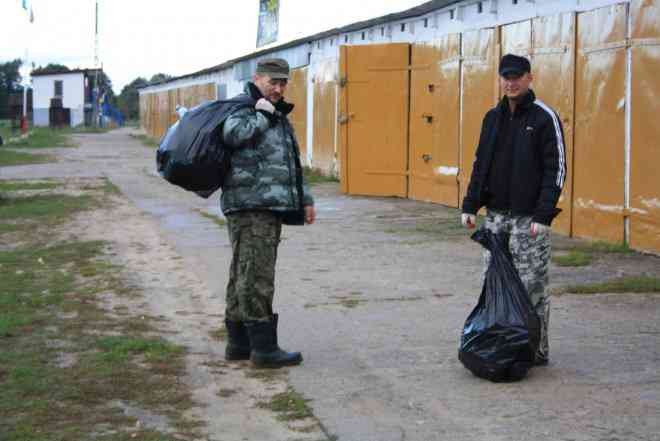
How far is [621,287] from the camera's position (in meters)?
8.78

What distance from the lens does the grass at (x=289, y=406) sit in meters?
5.55

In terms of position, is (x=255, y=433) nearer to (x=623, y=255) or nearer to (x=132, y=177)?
(x=623, y=255)

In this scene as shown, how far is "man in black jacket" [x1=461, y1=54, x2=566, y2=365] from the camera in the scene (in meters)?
6.23

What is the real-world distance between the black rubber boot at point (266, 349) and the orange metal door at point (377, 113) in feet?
35.6

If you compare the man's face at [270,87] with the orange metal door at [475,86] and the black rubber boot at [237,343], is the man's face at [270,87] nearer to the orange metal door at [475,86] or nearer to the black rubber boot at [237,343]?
the black rubber boot at [237,343]

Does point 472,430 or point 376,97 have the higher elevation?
point 376,97

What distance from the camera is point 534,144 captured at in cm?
631

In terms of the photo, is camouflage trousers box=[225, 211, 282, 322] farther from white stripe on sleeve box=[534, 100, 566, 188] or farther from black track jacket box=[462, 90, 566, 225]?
white stripe on sleeve box=[534, 100, 566, 188]

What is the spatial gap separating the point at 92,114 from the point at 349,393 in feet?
278

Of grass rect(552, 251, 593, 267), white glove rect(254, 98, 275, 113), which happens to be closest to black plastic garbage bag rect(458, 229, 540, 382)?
white glove rect(254, 98, 275, 113)

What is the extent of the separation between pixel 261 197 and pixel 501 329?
154 cm

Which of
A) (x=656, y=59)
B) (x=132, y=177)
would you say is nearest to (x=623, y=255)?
(x=656, y=59)

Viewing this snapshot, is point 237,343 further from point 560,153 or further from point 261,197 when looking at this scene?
point 560,153

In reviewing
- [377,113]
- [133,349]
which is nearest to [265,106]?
[133,349]
